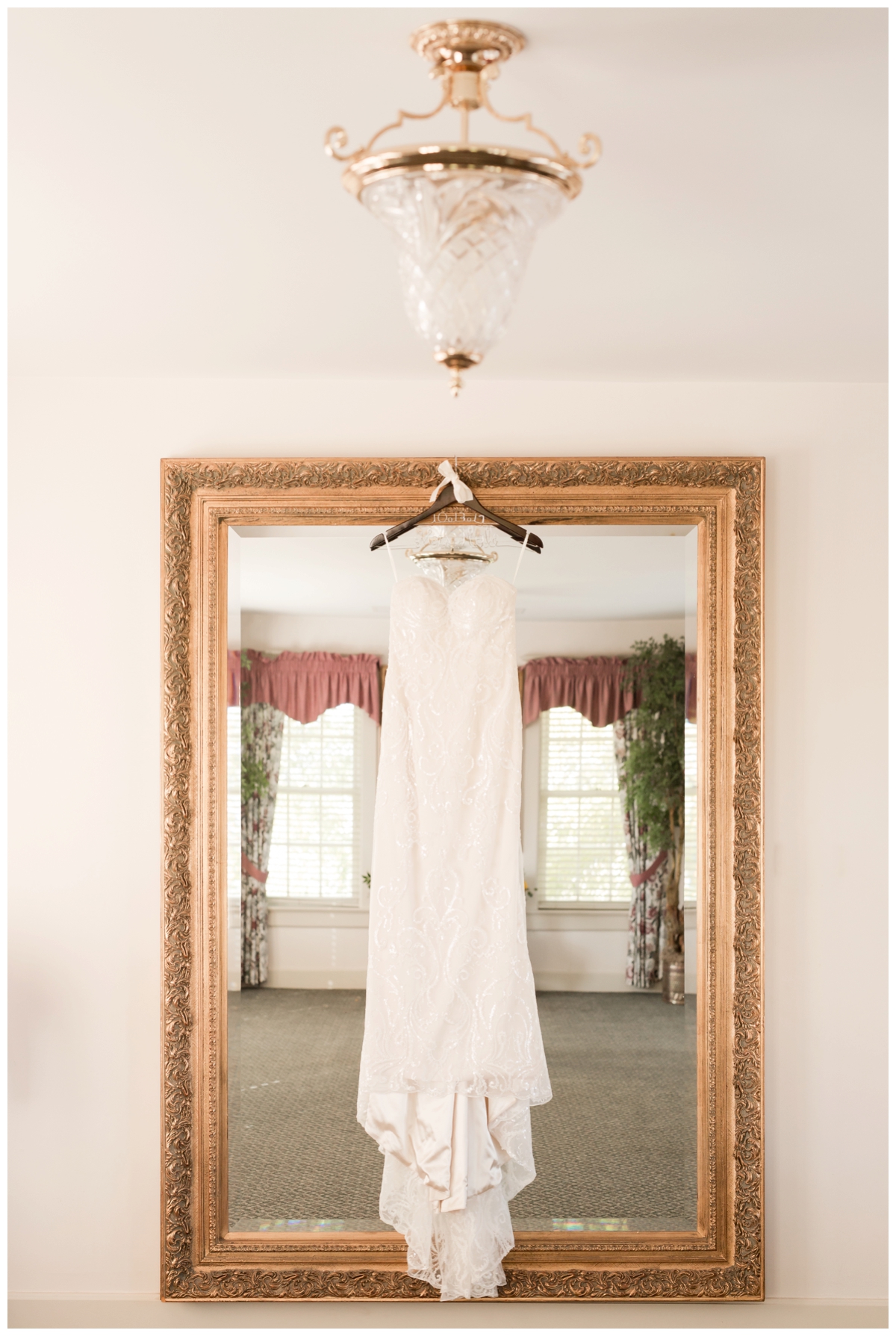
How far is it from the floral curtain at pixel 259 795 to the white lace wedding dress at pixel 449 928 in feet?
3.99

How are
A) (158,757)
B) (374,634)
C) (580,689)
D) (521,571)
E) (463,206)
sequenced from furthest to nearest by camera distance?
(580,689) < (374,634) < (521,571) < (158,757) < (463,206)

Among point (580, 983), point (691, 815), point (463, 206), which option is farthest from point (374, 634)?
point (463, 206)

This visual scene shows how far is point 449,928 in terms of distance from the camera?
8.03 ft

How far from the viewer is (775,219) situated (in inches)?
68.4

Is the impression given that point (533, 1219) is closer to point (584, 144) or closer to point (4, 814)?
point (4, 814)

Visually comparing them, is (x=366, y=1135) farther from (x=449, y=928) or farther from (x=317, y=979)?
(x=449, y=928)

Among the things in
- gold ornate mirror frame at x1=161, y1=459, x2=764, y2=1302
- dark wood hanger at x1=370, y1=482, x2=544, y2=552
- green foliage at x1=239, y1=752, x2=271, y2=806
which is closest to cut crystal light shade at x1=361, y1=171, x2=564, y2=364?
dark wood hanger at x1=370, y1=482, x2=544, y2=552

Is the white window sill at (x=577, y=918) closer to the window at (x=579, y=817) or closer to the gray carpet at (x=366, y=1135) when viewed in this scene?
the window at (x=579, y=817)

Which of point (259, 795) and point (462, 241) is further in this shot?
point (259, 795)

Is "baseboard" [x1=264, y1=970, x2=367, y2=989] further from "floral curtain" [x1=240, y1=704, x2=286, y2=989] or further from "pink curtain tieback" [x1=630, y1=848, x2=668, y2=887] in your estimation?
"pink curtain tieback" [x1=630, y1=848, x2=668, y2=887]

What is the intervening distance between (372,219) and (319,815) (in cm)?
297

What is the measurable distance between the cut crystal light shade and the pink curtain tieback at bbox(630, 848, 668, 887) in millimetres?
3033

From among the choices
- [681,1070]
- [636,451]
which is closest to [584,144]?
[636,451]

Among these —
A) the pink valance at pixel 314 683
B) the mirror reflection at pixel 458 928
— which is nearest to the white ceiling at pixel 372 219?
the mirror reflection at pixel 458 928
